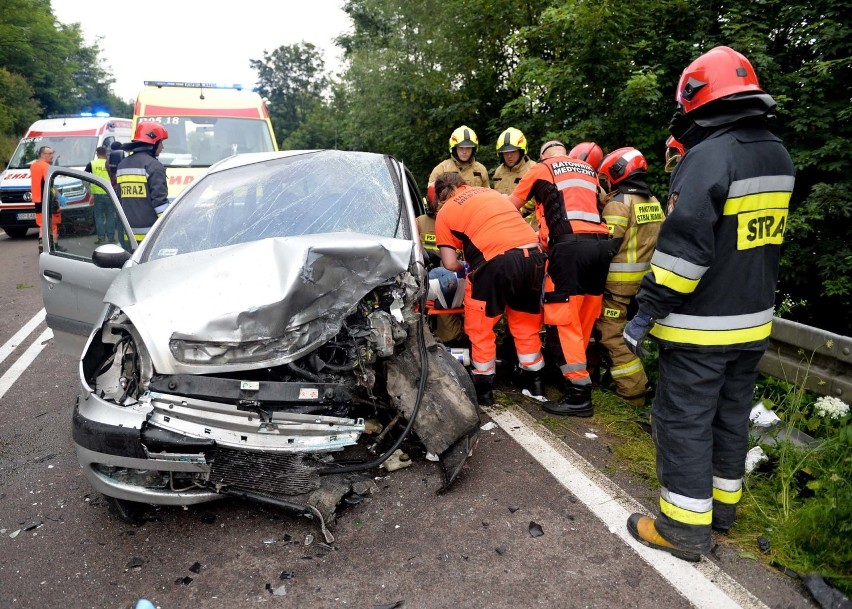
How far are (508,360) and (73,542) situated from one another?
3108mm

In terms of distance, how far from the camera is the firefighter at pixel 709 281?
2.43 metres

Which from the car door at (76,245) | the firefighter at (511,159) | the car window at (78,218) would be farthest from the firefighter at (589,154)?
the car window at (78,218)

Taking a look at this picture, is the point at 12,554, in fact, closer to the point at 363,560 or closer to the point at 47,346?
the point at 363,560

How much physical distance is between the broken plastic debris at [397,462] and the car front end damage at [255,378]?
153 mm

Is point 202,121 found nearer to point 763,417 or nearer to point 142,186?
point 142,186

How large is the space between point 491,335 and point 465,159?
3.27 meters

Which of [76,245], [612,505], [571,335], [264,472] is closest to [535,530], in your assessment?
[612,505]

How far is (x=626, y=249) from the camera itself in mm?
4195

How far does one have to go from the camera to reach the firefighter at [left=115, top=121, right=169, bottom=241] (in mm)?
5449

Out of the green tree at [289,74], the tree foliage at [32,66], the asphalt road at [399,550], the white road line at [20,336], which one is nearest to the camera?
the asphalt road at [399,550]

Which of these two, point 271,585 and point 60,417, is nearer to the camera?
point 271,585

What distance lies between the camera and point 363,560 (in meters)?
2.61

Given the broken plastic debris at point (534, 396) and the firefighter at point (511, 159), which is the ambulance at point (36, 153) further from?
the broken plastic debris at point (534, 396)

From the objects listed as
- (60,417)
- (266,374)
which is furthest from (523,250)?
(60,417)
